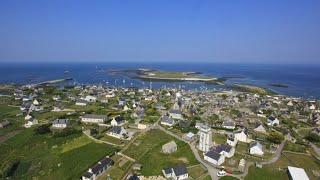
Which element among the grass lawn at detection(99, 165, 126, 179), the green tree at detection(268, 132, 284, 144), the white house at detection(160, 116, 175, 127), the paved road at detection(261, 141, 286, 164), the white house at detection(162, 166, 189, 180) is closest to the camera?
the white house at detection(162, 166, 189, 180)

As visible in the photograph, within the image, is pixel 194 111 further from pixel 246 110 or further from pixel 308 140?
pixel 308 140

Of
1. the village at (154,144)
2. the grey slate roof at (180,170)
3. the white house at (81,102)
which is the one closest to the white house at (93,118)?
the village at (154,144)

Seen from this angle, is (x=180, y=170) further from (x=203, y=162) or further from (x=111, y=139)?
(x=111, y=139)

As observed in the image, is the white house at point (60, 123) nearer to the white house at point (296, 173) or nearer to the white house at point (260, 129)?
the white house at point (260, 129)

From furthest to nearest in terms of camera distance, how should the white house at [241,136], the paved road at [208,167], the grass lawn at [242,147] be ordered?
the white house at [241,136]
the grass lawn at [242,147]
the paved road at [208,167]

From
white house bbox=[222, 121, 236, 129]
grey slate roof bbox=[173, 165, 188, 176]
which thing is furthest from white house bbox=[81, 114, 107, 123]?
grey slate roof bbox=[173, 165, 188, 176]

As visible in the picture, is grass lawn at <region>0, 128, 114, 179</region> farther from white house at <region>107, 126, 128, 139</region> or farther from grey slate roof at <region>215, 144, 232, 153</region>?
grey slate roof at <region>215, 144, 232, 153</region>

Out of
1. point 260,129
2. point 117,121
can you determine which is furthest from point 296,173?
point 117,121

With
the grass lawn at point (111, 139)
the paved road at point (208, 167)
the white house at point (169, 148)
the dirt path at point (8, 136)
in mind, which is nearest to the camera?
the paved road at point (208, 167)
